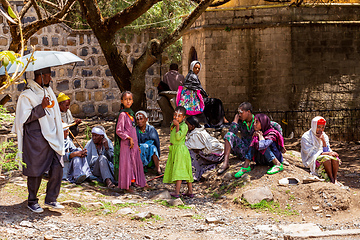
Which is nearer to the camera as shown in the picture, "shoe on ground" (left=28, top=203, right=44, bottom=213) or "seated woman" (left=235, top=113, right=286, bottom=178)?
"shoe on ground" (left=28, top=203, right=44, bottom=213)

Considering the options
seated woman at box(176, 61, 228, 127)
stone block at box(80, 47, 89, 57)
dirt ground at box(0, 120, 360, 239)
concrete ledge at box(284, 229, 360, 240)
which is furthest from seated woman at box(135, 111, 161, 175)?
stone block at box(80, 47, 89, 57)

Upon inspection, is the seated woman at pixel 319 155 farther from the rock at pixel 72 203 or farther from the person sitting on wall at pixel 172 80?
the person sitting on wall at pixel 172 80

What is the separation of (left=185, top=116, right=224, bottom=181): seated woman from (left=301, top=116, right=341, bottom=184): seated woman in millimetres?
1505

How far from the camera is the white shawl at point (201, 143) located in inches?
327

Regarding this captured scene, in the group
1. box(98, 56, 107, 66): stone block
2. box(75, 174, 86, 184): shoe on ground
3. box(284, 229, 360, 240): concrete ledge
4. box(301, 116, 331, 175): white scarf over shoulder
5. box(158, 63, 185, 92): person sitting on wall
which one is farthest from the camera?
box(98, 56, 107, 66): stone block

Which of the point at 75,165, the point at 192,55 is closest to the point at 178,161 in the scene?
the point at 75,165

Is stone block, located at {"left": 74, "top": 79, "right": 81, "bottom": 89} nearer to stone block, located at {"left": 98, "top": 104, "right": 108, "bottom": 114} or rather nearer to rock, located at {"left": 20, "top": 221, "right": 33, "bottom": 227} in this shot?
stone block, located at {"left": 98, "top": 104, "right": 108, "bottom": 114}

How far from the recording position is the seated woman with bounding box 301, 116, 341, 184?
24.4ft

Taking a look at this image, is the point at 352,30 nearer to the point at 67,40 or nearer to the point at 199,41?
the point at 199,41

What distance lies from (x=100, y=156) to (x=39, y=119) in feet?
6.23

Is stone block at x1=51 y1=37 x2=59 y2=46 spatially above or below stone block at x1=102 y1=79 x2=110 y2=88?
above

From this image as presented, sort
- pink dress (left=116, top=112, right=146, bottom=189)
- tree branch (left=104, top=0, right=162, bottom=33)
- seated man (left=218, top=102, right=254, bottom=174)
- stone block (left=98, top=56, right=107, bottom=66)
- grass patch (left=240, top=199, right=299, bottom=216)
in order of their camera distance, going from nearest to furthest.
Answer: grass patch (left=240, top=199, right=299, bottom=216) < pink dress (left=116, top=112, right=146, bottom=189) < seated man (left=218, top=102, right=254, bottom=174) < tree branch (left=104, top=0, right=162, bottom=33) < stone block (left=98, top=56, right=107, bottom=66)

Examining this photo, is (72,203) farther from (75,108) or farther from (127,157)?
(75,108)

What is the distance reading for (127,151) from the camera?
738 cm
